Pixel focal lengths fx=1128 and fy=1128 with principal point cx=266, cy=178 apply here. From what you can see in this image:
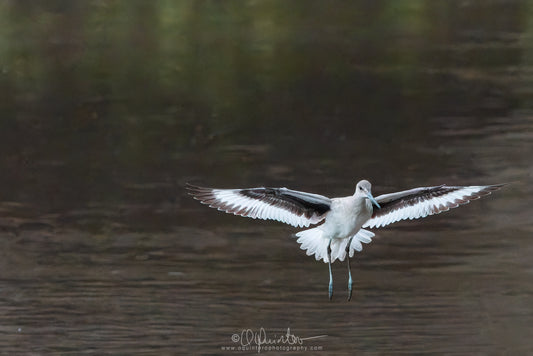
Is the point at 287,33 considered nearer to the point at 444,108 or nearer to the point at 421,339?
the point at 444,108

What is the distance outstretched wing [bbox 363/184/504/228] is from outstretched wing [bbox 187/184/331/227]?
0.41 m

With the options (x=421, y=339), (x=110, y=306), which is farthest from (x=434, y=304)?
(x=110, y=306)

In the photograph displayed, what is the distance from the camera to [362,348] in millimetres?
7863

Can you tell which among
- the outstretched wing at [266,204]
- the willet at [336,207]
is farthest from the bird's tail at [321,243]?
the outstretched wing at [266,204]

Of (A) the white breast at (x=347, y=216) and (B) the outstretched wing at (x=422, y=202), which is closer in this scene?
(A) the white breast at (x=347, y=216)

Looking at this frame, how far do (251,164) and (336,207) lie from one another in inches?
164

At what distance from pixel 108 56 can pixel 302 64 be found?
9.56 feet

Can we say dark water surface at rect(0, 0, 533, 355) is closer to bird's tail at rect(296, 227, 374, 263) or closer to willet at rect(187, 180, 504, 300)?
bird's tail at rect(296, 227, 374, 263)

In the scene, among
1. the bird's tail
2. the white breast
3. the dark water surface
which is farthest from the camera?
the dark water surface

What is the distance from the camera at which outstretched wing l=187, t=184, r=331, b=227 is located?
780 centimetres

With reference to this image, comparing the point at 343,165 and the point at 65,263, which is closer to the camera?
the point at 65,263

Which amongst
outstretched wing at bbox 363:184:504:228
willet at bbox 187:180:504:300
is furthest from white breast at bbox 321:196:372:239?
outstretched wing at bbox 363:184:504:228

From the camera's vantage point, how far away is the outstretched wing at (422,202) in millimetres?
7797

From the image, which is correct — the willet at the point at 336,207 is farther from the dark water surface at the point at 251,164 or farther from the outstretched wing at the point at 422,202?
the dark water surface at the point at 251,164
